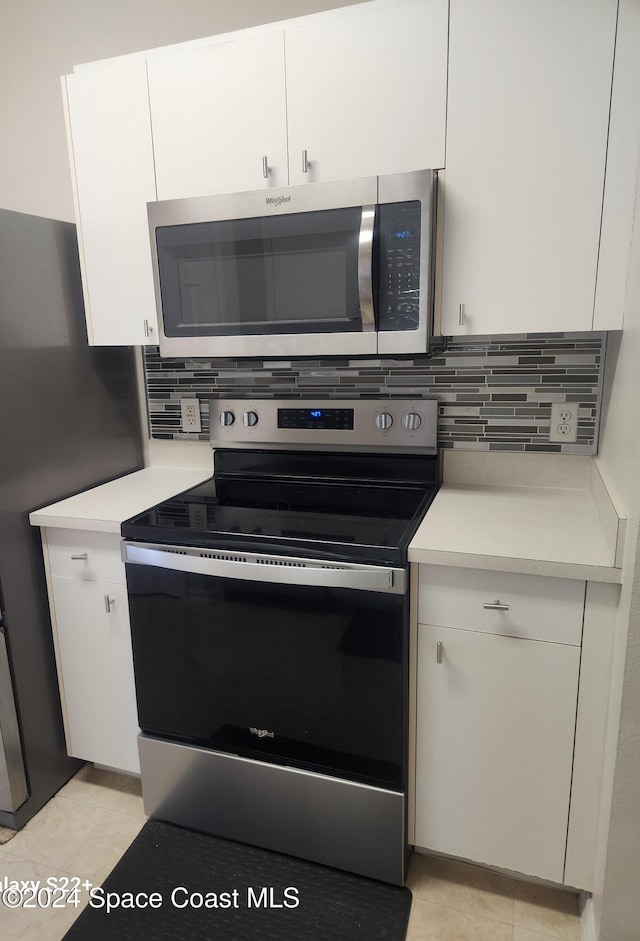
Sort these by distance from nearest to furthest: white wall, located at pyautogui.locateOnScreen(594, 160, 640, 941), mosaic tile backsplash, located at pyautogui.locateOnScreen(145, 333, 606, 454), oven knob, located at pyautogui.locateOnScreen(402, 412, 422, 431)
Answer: white wall, located at pyautogui.locateOnScreen(594, 160, 640, 941) → mosaic tile backsplash, located at pyautogui.locateOnScreen(145, 333, 606, 454) → oven knob, located at pyautogui.locateOnScreen(402, 412, 422, 431)

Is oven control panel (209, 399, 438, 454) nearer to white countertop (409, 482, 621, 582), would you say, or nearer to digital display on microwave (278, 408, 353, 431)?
digital display on microwave (278, 408, 353, 431)

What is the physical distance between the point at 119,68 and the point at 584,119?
3.85ft

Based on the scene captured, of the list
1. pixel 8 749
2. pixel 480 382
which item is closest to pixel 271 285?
pixel 480 382

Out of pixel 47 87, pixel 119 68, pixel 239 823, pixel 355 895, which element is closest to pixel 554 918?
pixel 355 895

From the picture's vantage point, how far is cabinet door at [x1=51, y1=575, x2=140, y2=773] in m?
1.64

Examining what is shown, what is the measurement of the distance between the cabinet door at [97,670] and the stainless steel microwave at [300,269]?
0.74m

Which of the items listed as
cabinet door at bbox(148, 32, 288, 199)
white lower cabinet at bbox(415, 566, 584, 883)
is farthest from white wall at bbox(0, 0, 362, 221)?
white lower cabinet at bbox(415, 566, 584, 883)

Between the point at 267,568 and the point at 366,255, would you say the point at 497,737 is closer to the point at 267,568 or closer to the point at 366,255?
the point at 267,568

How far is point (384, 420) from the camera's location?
176 centimetres

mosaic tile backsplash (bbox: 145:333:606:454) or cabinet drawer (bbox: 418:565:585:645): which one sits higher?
mosaic tile backsplash (bbox: 145:333:606:454)

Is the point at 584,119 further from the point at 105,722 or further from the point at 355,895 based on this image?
the point at 105,722

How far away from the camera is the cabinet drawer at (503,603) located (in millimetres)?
1228

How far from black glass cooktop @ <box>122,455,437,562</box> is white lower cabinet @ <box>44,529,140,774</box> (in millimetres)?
224

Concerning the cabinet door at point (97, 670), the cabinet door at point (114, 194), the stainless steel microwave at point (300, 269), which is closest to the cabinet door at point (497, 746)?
the stainless steel microwave at point (300, 269)
